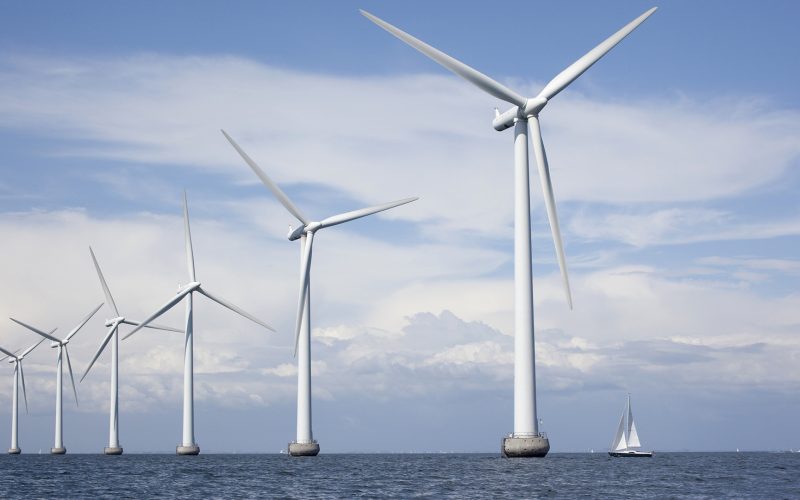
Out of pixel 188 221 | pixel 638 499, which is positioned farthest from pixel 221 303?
pixel 638 499

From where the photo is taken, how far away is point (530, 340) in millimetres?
98250

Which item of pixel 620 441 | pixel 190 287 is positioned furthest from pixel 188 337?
pixel 620 441

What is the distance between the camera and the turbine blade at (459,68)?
8956cm

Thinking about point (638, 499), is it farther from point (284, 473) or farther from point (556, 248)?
point (284, 473)

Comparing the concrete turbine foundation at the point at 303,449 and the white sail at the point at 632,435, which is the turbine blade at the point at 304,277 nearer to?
the concrete turbine foundation at the point at 303,449

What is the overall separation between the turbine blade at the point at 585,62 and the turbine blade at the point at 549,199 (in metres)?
4.24

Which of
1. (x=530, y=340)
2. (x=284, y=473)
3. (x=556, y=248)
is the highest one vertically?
(x=556, y=248)

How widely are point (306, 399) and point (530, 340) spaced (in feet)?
188

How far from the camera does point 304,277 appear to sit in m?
140

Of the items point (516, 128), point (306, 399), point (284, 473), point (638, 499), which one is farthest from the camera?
point (306, 399)

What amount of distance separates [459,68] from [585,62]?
12.8 m

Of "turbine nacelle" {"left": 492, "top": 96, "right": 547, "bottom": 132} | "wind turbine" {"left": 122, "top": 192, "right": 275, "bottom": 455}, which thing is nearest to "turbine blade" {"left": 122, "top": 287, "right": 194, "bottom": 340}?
"wind turbine" {"left": 122, "top": 192, "right": 275, "bottom": 455}

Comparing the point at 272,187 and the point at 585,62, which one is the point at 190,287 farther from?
the point at 585,62

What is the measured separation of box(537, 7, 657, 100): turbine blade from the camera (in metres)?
96.3
